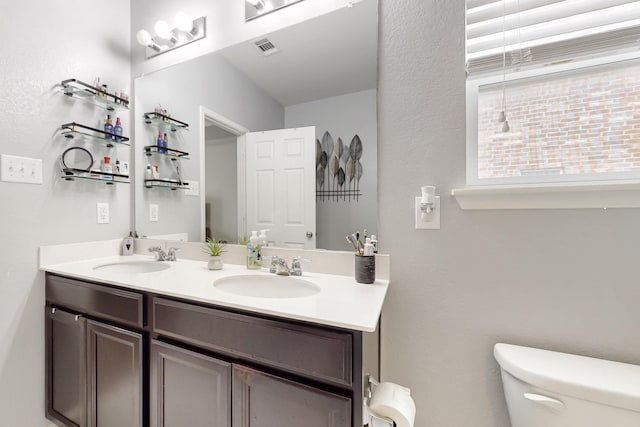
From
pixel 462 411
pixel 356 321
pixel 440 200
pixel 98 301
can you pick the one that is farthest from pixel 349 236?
pixel 98 301

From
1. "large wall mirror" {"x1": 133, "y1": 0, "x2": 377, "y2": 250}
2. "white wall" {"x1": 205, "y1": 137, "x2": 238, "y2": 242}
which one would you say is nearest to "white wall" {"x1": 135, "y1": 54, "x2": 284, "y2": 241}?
"large wall mirror" {"x1": 133, "y1": 0, "x2": 377, "y2": 250}

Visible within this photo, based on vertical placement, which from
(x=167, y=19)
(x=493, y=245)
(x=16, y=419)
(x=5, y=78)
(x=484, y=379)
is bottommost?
(x=16, y=419)

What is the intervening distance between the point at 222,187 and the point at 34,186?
0.89m

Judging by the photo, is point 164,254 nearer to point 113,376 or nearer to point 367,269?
point 113,376

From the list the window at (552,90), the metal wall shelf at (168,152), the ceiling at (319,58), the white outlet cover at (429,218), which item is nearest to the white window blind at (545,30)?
the window at (552,90)

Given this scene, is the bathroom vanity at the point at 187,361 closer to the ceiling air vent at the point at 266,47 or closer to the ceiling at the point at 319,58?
the ceiling at the point at 319,58

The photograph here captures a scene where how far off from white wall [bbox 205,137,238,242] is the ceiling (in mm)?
403

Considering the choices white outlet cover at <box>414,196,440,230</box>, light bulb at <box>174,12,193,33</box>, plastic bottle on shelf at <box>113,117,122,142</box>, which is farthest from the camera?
plastic bottle on shelf at <box>113,117,122,142</box>

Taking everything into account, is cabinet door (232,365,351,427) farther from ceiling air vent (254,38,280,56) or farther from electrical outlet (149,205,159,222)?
ceiling air vent (254,38,280,56)

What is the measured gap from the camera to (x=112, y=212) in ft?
5.49

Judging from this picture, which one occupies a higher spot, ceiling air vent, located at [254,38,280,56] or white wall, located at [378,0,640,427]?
ceiling air vent, located at [254,38,280,56]

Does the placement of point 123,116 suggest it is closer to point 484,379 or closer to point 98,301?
point 98,301

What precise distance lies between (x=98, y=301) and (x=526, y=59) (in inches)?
75.7

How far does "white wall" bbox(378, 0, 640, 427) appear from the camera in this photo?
83 cm
